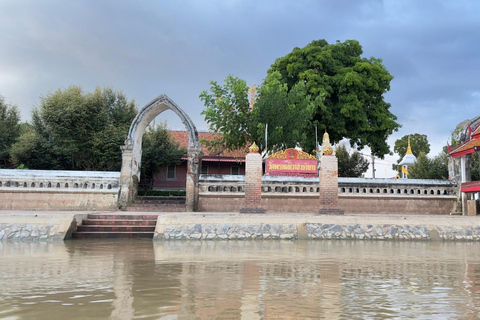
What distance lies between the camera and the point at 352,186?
16.5 meters

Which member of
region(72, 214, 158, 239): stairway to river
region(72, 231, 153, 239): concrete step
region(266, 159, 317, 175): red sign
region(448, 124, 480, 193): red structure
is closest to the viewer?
region(72, 231, 153, 239): concrete step

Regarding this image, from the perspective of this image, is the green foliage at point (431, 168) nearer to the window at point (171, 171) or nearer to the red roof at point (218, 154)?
the red roof at point (218, 154)

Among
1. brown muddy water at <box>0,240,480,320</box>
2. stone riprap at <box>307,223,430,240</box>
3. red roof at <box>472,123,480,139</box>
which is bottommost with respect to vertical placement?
brown muddy water at <box>0,240,480,320</box>

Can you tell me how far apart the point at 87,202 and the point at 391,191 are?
40.4ft

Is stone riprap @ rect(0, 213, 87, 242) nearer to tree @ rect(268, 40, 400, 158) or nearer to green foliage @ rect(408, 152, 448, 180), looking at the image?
tree @ rect(268, 40, 400, 158)

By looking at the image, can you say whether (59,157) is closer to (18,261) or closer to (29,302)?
(18,261)

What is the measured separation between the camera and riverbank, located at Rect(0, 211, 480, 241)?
34.5ft

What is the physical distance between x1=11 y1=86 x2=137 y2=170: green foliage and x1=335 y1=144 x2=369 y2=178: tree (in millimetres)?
18742

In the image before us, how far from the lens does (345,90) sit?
2367 cm

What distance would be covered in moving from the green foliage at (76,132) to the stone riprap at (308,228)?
13.8 metres

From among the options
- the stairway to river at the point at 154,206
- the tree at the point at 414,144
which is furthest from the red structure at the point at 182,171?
the tree at the point at 414,144

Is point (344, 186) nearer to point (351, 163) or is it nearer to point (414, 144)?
point (351, 163)

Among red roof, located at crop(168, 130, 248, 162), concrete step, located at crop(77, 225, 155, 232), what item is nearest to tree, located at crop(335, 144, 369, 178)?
red roof, located at crop(168, 130, 248, 162)

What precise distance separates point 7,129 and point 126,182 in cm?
1553
